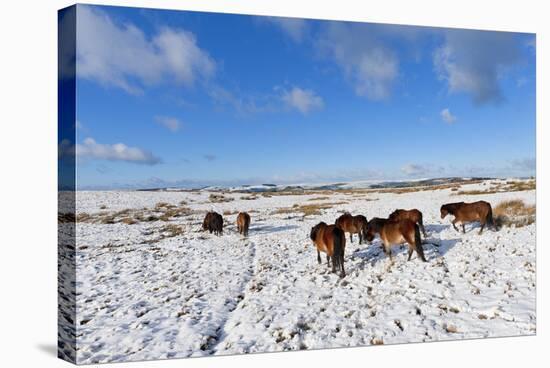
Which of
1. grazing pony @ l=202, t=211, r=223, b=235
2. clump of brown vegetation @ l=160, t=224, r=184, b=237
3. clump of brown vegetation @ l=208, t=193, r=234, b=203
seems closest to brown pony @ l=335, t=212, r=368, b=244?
grazing pony @ l=202, t=211, r=223, b=235

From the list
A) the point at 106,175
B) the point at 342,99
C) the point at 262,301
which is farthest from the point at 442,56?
the point at 106,175

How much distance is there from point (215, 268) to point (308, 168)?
2.37 m

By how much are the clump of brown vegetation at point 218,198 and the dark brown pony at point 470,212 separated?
14.8ft

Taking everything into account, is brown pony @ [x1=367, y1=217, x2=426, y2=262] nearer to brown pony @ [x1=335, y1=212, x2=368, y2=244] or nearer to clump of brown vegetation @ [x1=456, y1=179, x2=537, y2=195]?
brown pony @ [x1=335, y1=212, x2=368, y2=244]

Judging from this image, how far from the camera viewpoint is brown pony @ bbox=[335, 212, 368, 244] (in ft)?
30.0

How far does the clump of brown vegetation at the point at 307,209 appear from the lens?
28.0 feet

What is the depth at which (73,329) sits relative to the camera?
19.7 ft

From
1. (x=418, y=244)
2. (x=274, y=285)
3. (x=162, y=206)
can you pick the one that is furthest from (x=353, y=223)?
(x=162, y=206)

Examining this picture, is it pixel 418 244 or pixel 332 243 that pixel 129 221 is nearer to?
pixel 332 243

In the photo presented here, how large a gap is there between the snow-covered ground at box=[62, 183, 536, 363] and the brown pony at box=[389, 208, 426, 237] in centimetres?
14

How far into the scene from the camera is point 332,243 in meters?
7.93

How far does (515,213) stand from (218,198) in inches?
228

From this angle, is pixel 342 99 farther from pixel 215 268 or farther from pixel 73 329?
pixel 73 329

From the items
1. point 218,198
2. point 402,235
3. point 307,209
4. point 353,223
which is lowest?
point 402,235
